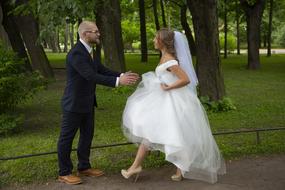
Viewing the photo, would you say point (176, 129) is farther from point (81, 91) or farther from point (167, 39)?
point (81, 91)

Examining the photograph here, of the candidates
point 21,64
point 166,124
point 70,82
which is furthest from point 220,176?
point 21,64

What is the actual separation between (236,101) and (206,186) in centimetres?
708

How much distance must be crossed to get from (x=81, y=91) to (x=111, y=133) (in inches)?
119

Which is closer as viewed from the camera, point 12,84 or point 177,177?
point 177,177

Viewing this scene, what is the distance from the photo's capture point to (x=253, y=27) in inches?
941

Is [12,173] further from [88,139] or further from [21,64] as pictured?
[21,64]

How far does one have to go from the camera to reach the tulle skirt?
5812mm

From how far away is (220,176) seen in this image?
6.34 meters

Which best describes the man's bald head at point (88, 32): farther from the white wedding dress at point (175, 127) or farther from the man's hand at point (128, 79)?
the white wedding dress at point (175, 127)

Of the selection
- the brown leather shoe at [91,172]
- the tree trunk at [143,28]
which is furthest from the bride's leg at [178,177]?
the tree trunk at [143,28]

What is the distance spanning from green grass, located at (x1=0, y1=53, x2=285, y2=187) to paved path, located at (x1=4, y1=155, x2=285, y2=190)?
12.9 inches

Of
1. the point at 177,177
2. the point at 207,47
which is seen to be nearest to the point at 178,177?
the point at 177,177

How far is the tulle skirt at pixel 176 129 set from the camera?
581 cm

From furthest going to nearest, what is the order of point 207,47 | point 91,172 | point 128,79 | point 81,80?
point 207,47 < point 91,172 < point 81,80 < point 128,79
